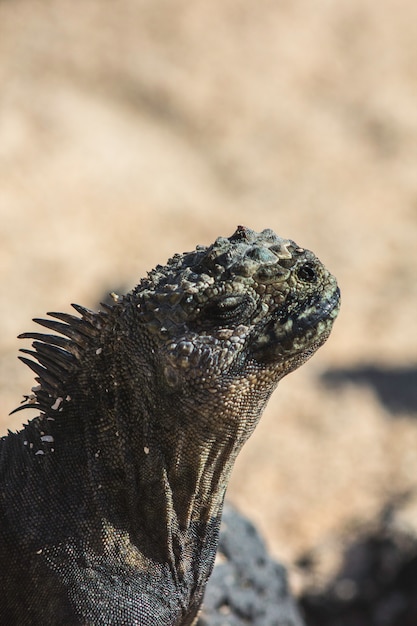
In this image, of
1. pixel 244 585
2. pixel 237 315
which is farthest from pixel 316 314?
pixel 244 585

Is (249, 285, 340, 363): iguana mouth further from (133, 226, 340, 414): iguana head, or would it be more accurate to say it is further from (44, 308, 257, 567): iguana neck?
(44, 308, 257, 567): iguana neck

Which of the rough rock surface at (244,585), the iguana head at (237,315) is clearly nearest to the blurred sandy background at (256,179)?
the rough rock surface at (244,585)

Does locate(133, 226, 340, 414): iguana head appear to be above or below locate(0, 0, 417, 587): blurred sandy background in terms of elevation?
below

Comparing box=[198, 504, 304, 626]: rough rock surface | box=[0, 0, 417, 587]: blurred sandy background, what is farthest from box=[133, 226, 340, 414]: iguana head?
box=[0, 0, 417, 587]: blurred sandy background

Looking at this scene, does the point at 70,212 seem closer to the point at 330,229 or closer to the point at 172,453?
the point at 330,229

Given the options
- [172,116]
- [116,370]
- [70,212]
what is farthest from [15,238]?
[116,370]

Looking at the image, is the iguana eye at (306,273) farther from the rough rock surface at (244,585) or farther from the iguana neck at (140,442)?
the rough rock surface at (244,585)

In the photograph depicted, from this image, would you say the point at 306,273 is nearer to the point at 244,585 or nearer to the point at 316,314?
the point at 316,314

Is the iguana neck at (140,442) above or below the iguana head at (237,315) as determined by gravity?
below
